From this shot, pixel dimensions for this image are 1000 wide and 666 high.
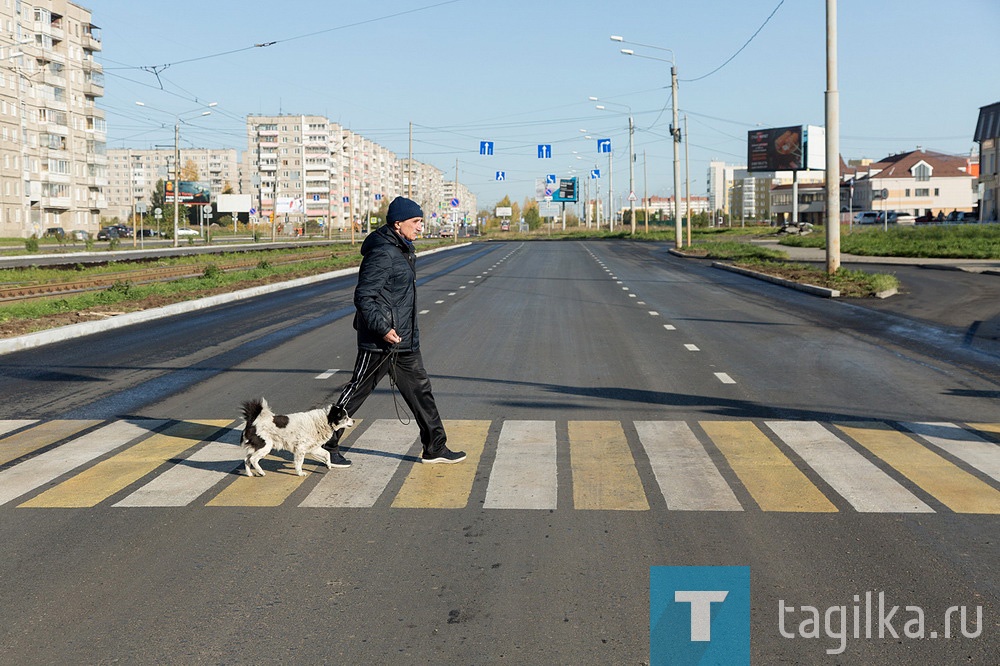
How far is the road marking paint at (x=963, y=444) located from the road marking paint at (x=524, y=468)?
310cm

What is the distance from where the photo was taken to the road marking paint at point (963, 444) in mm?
7680

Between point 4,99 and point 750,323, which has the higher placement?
point 4,99

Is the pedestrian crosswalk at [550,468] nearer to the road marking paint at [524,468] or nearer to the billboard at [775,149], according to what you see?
the road marking paint at [524,468]

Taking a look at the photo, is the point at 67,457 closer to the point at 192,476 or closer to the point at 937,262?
the point at 192,476

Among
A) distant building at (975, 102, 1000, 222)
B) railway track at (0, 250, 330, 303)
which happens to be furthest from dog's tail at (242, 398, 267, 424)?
distant building at (975, 102, 1000, 222)

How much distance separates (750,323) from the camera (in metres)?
19.3

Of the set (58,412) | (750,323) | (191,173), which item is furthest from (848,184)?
(58,412)

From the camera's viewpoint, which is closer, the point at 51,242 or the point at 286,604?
the point at 286,604

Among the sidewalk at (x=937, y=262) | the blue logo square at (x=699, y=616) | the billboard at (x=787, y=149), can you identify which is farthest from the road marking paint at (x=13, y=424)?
the billboard at (x=787, y=149)

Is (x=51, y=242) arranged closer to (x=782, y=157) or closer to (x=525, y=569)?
(x=782, y=157)

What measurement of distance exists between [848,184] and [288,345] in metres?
152

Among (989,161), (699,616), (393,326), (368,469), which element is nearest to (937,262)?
(393,326)

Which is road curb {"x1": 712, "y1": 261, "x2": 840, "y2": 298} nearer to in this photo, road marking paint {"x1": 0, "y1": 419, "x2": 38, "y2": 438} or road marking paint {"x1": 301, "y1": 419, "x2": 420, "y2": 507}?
road marking paint {"x1": 301, "y1": 419, "x2": 420, "y2": 507}

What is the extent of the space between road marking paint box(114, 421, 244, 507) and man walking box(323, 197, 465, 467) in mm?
818
